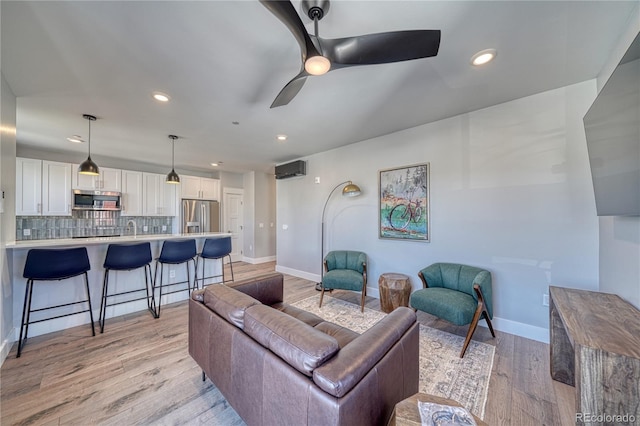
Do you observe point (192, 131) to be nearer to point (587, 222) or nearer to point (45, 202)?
point (45, 202)

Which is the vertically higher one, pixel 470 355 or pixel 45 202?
pixel 45 202

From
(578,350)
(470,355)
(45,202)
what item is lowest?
(470,355)

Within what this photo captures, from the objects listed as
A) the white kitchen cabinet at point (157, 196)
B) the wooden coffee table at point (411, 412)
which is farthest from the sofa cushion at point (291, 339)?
the white kitchen cabinet at point (157, 196)

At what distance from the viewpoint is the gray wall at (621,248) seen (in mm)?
1599

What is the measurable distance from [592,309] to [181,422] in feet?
9.17

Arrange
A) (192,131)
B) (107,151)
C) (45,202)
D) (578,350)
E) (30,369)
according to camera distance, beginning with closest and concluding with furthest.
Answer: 1. (578,350)
2. (30,369)
3. (192,131)
4. (45,202)
5. (107,151)

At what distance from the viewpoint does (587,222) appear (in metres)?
2.28

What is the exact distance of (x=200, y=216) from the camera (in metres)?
5.98

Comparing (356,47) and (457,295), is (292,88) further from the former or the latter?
(457,295)

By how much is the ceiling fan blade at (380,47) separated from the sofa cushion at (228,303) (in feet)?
5.37

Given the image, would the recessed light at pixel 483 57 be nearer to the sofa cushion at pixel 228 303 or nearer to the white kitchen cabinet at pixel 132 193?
the sofa cushion at pixel 228 303

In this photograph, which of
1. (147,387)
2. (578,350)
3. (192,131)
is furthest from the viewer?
(192,131)

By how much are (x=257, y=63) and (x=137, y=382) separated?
2768 millimetres

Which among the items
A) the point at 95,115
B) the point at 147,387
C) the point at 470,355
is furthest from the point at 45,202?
the point at 470,355
